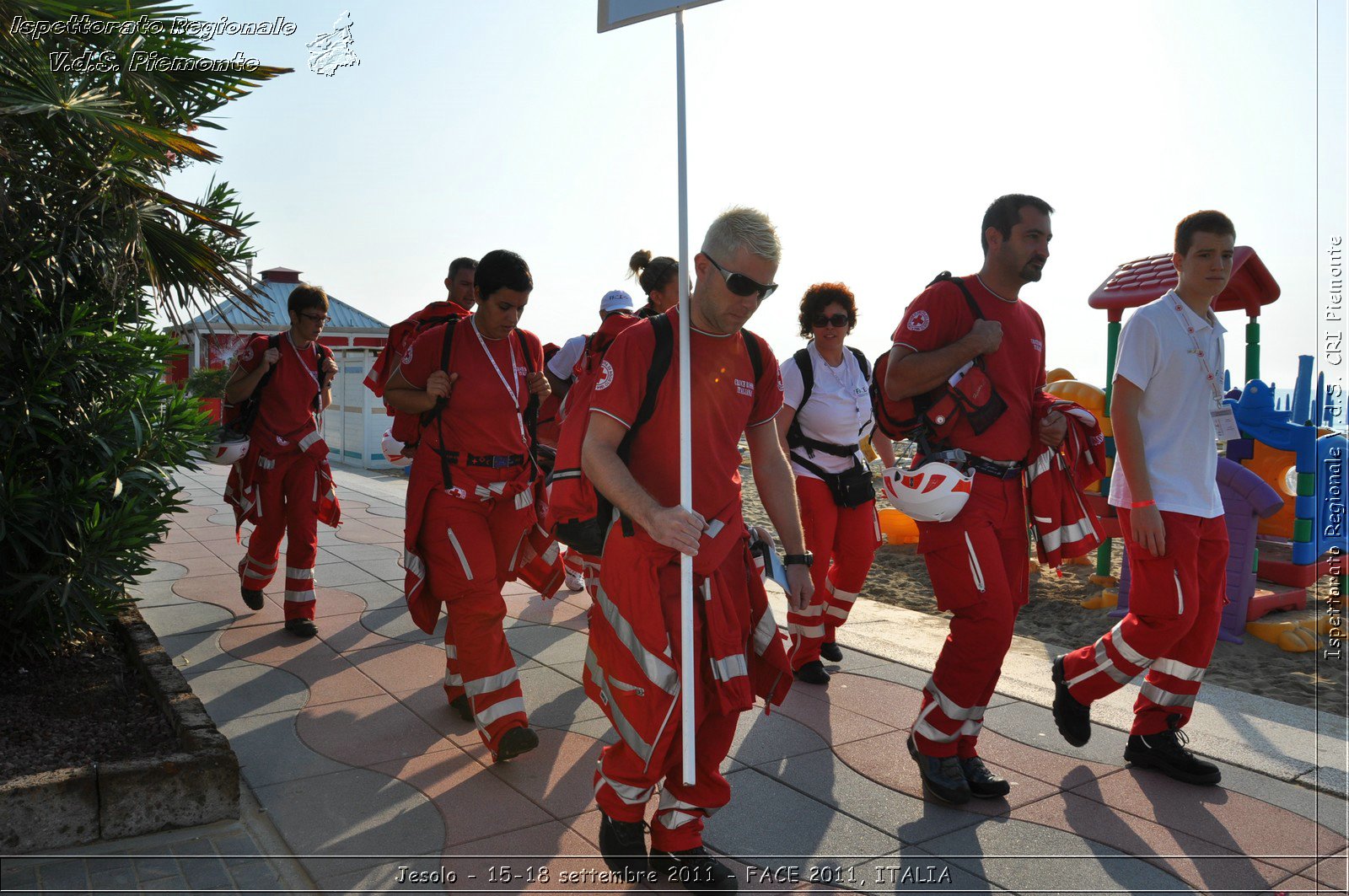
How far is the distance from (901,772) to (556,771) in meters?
1.44

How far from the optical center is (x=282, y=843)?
139 inches

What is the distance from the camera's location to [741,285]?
10.00 ft

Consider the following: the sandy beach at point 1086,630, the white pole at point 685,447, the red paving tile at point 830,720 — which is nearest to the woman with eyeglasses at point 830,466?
the red paving tile at point 830,720

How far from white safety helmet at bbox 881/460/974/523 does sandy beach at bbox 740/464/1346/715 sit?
29.0 inches

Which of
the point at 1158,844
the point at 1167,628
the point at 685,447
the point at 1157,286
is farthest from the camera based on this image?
the point at 1157,286

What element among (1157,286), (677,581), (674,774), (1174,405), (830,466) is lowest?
(674,774)

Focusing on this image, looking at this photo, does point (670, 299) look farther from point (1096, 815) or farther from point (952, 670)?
point (1096, 815)

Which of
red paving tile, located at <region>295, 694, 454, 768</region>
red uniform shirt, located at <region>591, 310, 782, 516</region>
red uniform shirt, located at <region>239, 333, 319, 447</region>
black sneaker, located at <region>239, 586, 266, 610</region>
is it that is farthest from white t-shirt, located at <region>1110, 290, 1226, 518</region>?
black sneaker, located at <region>239, 586, 266, 610</region>

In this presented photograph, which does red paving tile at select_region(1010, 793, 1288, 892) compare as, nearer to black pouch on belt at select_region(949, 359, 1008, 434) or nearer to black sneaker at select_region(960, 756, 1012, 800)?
black sneaker at select_region(960, 756, 1012, 800)

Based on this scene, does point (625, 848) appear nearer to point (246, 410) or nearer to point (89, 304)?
point (89, 304)

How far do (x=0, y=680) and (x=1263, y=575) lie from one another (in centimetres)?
807

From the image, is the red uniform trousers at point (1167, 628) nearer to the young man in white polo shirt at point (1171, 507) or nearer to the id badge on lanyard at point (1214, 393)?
the young man in white polo shirt at point (1171, 507)

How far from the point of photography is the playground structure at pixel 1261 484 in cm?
671

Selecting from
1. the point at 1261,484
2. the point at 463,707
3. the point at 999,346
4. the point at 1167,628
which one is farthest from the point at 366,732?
the point at 1261,484
